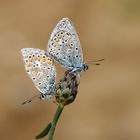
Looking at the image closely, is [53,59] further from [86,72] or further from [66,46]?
[86,72]

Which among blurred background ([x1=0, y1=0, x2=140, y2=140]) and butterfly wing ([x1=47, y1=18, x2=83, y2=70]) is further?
blurred background ([x1=0, y1=0, x2=140, y2=140])

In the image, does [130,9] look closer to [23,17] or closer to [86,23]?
[86,23]

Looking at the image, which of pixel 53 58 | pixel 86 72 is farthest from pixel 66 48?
pixel 86 72

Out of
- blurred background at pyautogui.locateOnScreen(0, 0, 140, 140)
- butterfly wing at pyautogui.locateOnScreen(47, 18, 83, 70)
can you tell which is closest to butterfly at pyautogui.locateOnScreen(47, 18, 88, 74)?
butterfly wing at pyautogui.locateOnScreen(47, 18, 83, 70)

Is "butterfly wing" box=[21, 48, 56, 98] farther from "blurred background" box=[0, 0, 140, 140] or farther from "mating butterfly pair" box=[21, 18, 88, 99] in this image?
"blurred background" box=[0, 0, 140, 140]

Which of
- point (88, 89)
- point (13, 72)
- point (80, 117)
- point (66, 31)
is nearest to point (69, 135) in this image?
point (80, 117)

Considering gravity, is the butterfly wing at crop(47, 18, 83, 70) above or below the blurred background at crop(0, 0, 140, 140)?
above
